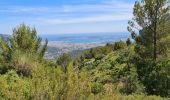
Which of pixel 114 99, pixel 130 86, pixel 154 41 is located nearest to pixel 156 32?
pixel 154 41

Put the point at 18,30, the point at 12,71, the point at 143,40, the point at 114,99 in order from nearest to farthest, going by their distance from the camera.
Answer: the point at 114,99 → the point at 12,71 → the point at 143,40 → the point at 18,30

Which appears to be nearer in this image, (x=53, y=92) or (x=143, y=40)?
(x=53, y=92)

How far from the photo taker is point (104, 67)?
34406mm

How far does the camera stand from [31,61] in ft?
48.8

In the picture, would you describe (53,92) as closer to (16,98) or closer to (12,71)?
(16,98)

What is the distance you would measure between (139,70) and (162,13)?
14.1 feet

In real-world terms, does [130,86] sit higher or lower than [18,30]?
lower

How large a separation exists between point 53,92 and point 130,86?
11.0m

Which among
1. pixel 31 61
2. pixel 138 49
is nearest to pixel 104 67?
pixel 138 49

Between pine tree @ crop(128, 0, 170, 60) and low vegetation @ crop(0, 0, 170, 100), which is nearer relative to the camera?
low vegetation @ crop(0, 0, 170, 100)

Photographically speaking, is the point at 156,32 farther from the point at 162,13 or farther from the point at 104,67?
the point at 104,67

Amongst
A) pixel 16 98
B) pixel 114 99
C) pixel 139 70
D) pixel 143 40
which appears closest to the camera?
pixel 16 98

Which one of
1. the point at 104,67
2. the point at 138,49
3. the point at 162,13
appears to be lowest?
the point at 104,67

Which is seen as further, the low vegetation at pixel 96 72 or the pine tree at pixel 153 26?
the pine tree at pixel 153 26
